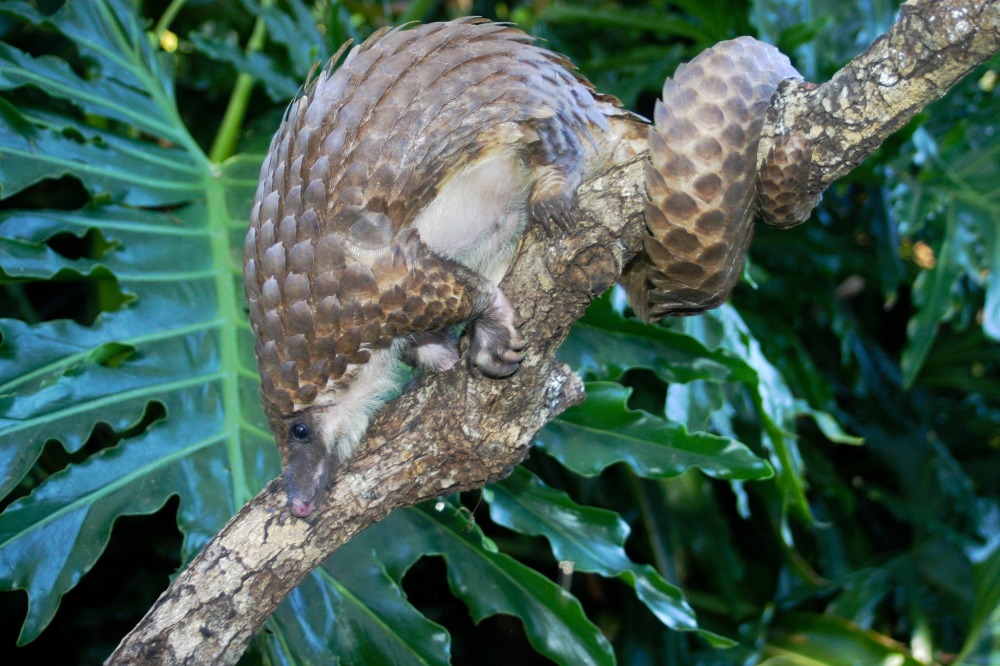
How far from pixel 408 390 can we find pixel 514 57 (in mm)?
524

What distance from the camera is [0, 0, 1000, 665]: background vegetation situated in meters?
1.52

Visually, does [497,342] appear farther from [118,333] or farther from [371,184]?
[118,333]

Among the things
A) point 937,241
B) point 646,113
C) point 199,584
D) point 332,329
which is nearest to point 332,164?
point 332,329

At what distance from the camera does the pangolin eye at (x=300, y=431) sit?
1.23m

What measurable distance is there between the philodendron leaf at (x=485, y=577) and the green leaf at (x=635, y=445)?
23 centimetres

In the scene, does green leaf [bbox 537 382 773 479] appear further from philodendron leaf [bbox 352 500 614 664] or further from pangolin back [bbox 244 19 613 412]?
pangolin back [bbox 244 19 613 412]

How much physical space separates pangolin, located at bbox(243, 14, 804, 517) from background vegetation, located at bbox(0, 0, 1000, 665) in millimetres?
436

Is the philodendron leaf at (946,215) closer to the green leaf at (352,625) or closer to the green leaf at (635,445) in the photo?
the green leaf at (635,445)

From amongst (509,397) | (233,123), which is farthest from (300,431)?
(233,123)

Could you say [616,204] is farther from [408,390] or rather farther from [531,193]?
[408,390]

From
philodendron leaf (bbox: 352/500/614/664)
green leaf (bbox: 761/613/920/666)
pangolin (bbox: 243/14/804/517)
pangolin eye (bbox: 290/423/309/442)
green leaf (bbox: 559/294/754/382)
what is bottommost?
green leaf (bbox: 761/613/920/666)

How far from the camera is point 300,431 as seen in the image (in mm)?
1236

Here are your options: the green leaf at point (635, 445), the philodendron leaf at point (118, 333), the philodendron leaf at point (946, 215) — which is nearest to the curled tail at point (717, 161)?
the green leaf at point (635, 445)

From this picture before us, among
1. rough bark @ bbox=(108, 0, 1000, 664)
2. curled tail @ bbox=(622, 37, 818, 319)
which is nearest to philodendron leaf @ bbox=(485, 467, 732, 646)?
rough bark @ bbox=(108, 0, 1000, 664)
